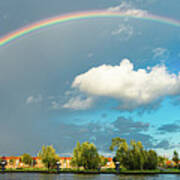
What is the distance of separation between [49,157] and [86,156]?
19456mm

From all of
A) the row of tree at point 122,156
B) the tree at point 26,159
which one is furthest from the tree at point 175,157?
the tree at point 26,159

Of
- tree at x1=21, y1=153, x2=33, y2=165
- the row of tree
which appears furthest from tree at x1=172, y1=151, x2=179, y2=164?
tree at x1=21, y1=153, x2=33, y2=165

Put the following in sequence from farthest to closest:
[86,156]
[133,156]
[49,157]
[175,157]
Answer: [175,157]
[49,157]
[86,156]
[133,156]

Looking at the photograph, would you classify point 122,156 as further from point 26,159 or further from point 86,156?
point 26,159

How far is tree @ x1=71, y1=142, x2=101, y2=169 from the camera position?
73.9m

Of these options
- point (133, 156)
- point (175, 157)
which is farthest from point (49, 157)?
point (175, 157)

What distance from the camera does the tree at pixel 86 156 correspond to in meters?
73.9

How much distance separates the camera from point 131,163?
67562 mm

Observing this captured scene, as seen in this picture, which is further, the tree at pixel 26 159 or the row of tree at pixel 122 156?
the tree at pixel 26 159

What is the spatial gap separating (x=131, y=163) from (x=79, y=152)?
52.7 feet

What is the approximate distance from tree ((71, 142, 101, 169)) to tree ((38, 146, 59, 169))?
14304 millimetres

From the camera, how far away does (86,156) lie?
244 ft

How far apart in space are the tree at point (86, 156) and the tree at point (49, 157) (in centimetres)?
1430

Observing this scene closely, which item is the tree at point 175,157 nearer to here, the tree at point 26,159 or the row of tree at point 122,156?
the row of tree at point 122,156
